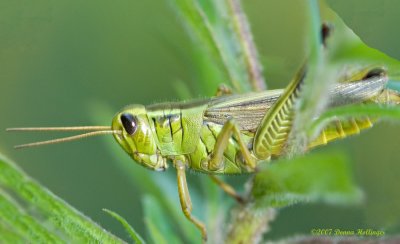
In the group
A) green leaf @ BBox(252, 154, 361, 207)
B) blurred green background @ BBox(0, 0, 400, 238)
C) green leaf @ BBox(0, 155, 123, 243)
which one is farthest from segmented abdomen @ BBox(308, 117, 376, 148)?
blurred green background @ BBox(0, 0, 400, 238)

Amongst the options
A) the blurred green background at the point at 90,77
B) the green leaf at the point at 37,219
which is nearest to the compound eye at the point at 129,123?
the green leaf at the point at 37,219

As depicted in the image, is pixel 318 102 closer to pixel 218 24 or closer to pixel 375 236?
pixel 375 236

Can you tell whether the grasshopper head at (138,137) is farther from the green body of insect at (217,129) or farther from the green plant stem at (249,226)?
the green plant stem at (249,226)

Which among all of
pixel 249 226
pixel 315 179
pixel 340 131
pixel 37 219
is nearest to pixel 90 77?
pixel 340 131

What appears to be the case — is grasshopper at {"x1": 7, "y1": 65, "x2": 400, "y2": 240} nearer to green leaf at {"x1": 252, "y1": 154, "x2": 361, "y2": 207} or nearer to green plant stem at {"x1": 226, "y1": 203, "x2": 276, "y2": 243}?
green plant stem at {"x1": 226, "y1": 203, "x2": 276, "y2": 243}

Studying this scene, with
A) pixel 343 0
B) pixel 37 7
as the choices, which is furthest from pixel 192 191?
pixel 37 7

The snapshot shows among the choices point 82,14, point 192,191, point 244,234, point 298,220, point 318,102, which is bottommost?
point 298,220
